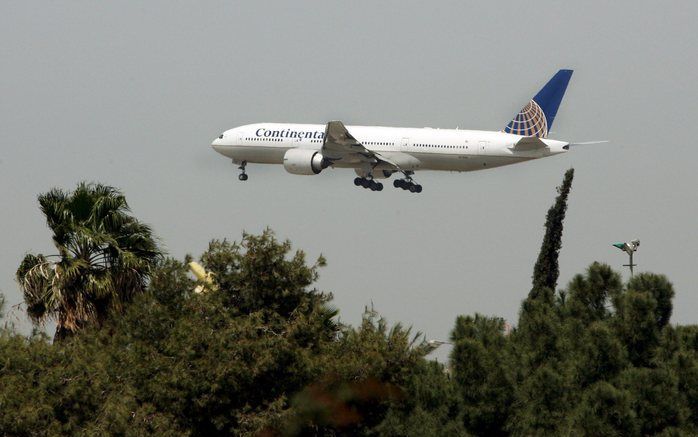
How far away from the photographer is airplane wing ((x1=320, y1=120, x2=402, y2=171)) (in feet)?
306

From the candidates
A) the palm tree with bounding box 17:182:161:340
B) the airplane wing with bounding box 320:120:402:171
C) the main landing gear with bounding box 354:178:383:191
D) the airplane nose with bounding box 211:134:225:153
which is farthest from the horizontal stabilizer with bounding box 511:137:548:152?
the palm tree with bounding box 17:182:161:340

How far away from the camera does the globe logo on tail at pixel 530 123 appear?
95.8 metres

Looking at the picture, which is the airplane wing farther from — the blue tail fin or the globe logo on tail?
the blue tail fin

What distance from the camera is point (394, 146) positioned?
9419cm

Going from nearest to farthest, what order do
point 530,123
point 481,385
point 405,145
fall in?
1. point 481,385
2. point 405,145
3. point 530,123

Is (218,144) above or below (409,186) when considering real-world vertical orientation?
above

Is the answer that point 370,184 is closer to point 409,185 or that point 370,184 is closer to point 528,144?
point 409,185

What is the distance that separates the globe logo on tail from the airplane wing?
7.60 meters

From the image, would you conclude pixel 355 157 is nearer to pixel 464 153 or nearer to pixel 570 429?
pixel 464 153

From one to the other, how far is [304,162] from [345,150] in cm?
266

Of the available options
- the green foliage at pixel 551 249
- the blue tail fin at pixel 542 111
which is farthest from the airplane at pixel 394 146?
the green foliage at pixel 551 249

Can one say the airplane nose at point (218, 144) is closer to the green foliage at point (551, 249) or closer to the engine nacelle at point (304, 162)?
the engine nacelle at point (304, 162)

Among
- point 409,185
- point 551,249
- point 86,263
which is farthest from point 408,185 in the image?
point 86,263

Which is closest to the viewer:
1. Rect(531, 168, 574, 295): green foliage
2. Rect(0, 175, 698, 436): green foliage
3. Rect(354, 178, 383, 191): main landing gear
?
Rect(0, 175, 698, 436): green foliage
